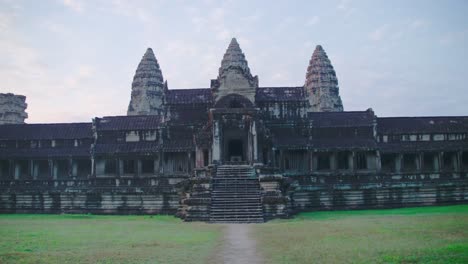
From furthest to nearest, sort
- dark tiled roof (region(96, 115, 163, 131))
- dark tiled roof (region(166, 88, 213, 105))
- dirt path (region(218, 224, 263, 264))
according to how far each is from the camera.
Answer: dark tiled roof (region(96, 115, 163, 131)), dark tiled roof (region(166, 88, 213, 105)), dirt path (region(218, 224, 263, 264))

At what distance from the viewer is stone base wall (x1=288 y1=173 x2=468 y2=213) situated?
40375 millimetres

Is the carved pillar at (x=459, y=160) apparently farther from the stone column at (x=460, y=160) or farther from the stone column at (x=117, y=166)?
the stone column at (x=117, y=166)

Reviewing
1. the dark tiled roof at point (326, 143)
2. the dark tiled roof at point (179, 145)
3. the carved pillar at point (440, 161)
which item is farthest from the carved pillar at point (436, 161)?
the dark tiled roof at point (179, 145)

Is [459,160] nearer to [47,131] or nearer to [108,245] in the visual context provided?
[108,245]

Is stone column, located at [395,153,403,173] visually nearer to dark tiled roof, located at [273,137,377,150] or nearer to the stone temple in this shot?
the stone temple

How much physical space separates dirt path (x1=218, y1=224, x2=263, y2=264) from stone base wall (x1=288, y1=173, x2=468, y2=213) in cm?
1741

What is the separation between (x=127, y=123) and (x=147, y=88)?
25.9 metres

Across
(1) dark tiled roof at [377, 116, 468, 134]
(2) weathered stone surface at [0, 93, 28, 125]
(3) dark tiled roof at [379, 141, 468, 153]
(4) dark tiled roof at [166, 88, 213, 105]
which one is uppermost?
(2) weathered stone surface at [0, 93, 28, 125]

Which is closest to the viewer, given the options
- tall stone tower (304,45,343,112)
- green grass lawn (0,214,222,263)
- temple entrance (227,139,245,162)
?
green grass lawn (0,214,222,263)

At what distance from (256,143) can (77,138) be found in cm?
1995

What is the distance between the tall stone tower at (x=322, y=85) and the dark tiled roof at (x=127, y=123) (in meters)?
32.4

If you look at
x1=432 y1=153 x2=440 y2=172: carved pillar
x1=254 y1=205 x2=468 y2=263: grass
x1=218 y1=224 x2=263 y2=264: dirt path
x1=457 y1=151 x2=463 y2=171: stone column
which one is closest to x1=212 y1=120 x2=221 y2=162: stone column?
x1=254 y1=205 x2=468 y2=263: grass

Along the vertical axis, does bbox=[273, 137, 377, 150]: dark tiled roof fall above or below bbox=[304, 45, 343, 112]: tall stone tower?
below

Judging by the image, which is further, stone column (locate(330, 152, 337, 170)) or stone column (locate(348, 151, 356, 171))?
stone column (locate(330, 152, 337, 170))
